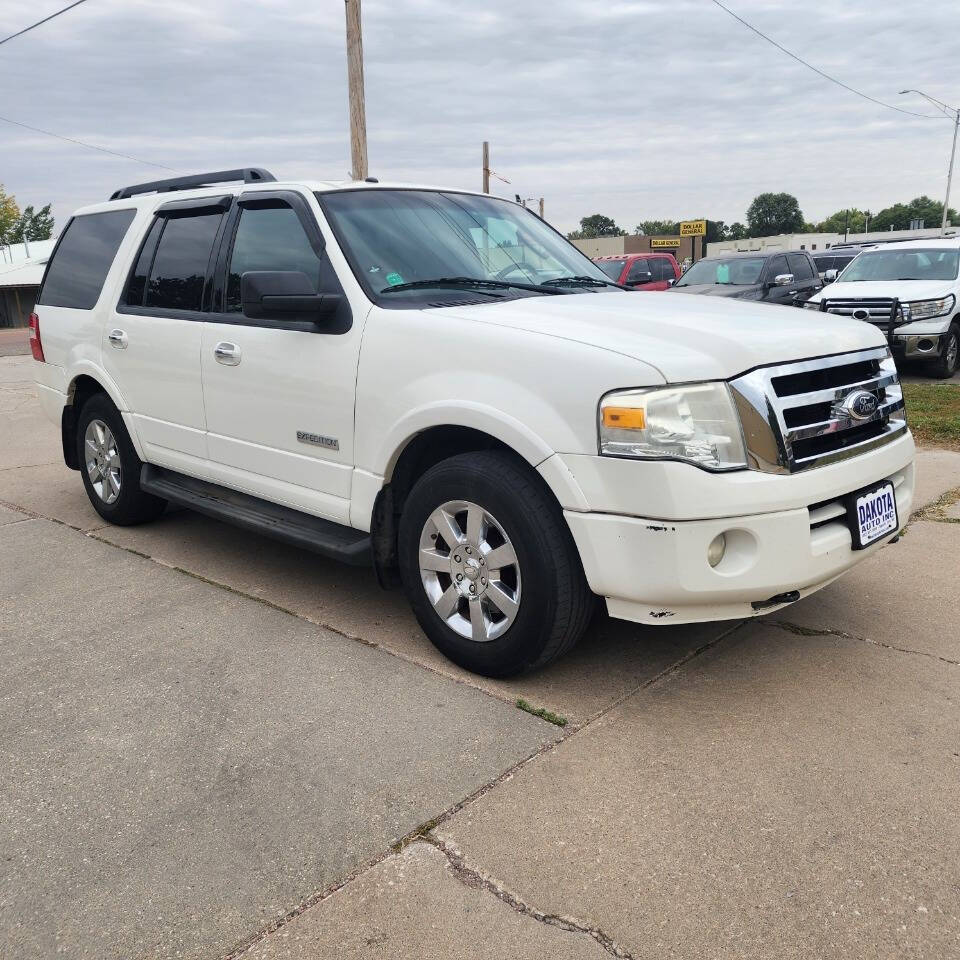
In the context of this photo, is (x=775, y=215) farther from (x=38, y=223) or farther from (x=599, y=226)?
(x=38, y=223)

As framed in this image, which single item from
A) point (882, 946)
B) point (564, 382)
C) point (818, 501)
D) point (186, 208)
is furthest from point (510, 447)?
point (186, 208)

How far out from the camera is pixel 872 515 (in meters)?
3.42

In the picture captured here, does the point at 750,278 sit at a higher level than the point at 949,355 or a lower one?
higher

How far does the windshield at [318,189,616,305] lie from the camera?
12.9 feet

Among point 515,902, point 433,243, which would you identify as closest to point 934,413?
point 433,243

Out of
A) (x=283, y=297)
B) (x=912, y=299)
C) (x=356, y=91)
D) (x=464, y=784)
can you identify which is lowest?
(x=464, y=784)

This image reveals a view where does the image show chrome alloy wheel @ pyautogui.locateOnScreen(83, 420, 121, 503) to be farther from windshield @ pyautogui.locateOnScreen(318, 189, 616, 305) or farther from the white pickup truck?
windshield @ pyautogui.locateOnScreen(318, 189, 616, 305)

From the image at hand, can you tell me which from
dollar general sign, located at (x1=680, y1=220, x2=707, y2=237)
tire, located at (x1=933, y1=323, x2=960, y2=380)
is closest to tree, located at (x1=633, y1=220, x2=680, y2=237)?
dollar general sign, located at (x1=680, y1=220, x2=707, y2=237)

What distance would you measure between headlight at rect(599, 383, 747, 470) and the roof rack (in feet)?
8.67

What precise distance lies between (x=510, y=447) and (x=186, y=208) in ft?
8.74

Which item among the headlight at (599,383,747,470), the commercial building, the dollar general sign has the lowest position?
the commercial building

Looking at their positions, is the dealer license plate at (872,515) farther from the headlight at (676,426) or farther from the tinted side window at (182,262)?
the tinted side window at (182,262)

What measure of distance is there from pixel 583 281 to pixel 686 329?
135cm

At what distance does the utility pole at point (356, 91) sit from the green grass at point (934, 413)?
25.7ft
